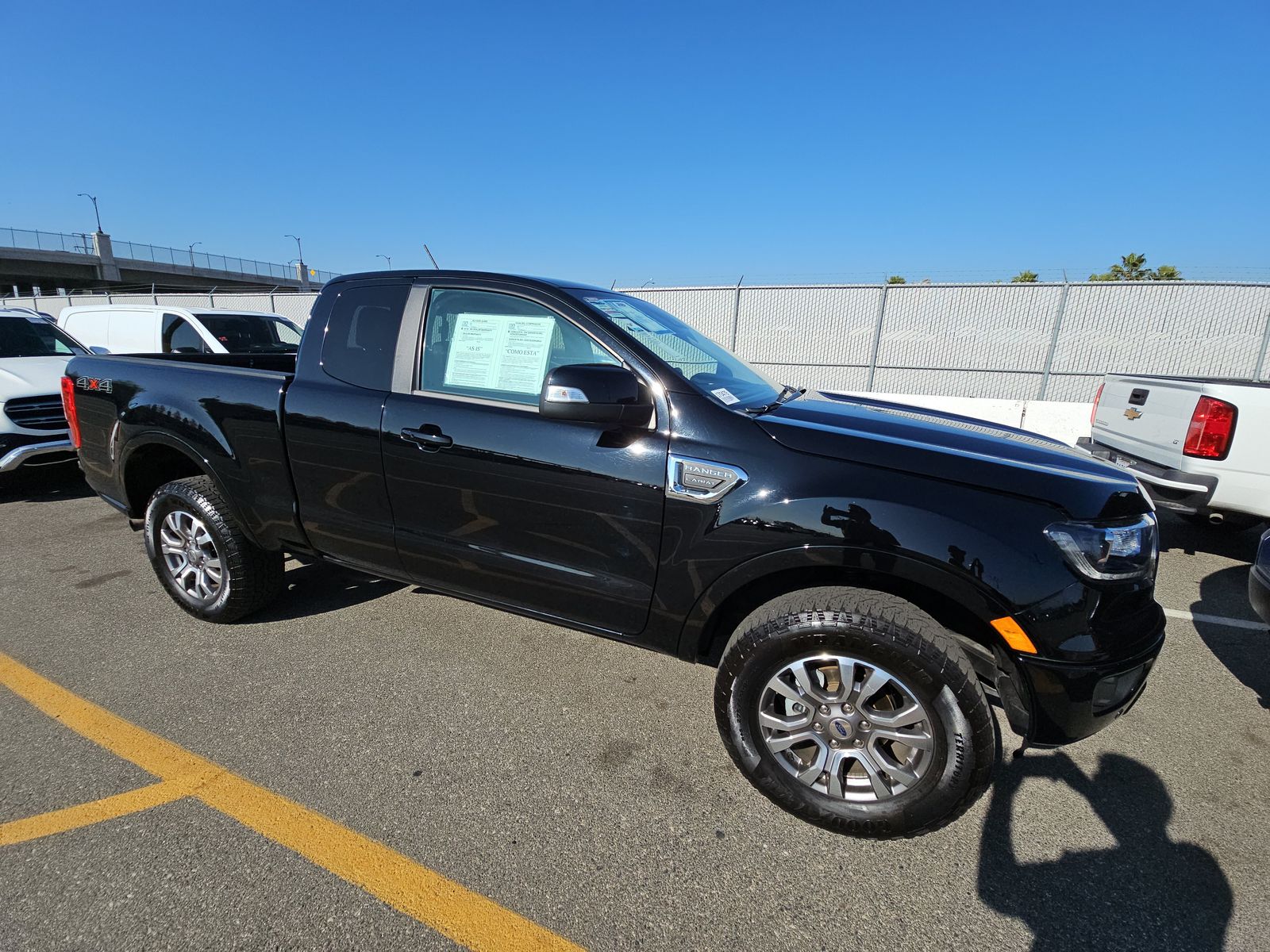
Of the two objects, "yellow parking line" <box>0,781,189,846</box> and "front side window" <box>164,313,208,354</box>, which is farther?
"front side window" <box>164,313,208,354</box>

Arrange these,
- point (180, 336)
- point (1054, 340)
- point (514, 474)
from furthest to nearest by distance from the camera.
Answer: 1. point (1054, 340)
2. point (180, 336)
3. point (514, 474)

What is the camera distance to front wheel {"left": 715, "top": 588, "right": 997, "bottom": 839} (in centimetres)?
196

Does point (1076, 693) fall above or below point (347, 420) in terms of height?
below

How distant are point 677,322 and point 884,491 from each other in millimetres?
1712

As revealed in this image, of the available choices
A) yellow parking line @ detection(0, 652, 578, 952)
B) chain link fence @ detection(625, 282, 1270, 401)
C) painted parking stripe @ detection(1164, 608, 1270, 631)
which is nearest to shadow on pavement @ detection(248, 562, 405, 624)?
yellow parking line @ detection(0, 652, 578, 952)

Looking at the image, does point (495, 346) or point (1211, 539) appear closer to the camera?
point (495, 346)

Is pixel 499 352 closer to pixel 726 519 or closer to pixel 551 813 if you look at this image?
pixel 726 519

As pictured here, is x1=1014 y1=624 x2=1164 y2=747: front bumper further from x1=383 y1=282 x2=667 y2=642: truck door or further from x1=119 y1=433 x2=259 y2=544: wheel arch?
x1=119 y1=433 x2=259 y2=544: wheel arch

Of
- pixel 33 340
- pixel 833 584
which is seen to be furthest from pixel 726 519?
pixel 33 340

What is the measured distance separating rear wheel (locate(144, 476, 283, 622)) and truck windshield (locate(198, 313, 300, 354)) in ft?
17.7

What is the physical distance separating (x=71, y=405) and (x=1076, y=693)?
5.32m

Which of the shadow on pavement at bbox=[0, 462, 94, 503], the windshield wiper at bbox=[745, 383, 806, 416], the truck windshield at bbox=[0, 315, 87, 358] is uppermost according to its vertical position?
the windshield wiper at bbox=[745, 383, 806, 416]

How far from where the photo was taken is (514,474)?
2.46 metres

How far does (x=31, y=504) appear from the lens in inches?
226
